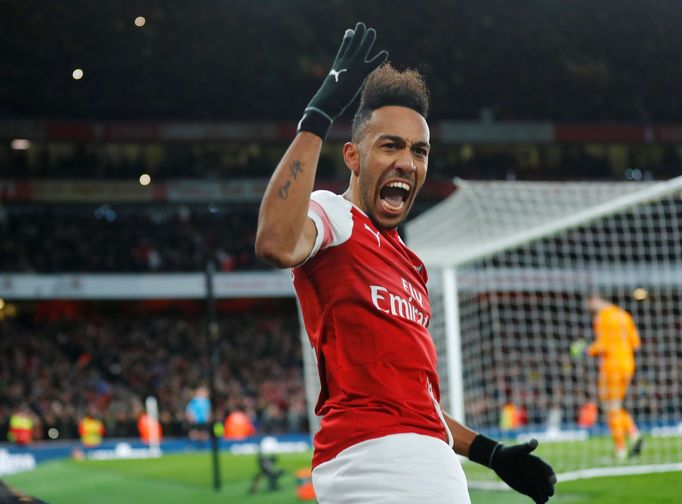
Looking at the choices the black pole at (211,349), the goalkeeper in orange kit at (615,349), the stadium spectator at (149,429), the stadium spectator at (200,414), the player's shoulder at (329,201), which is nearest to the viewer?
the player's shoulder at (329,201)

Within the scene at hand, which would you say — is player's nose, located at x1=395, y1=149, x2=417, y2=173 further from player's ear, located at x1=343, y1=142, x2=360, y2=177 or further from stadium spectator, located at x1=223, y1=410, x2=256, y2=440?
stadium spectator, located at x1=223, y1=410, x2=256, y2=440

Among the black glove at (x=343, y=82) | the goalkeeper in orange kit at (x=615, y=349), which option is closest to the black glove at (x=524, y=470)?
the black glove at (x=343, y=82)

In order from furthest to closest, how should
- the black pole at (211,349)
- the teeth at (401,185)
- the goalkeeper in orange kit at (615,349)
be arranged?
1. the goalkeeper in orange kit at (615,349)
2. the black pole at (211,349)
3. the teeth at (401,185)

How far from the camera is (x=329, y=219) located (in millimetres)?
2303

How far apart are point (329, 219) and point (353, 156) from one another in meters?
0.29

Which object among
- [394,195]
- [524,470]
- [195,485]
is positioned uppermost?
[394,195]

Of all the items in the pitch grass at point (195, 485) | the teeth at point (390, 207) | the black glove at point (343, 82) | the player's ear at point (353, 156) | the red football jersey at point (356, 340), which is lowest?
the pitch grass at point (195, 485)

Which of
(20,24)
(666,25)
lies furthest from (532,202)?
(666,25)

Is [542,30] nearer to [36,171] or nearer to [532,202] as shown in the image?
[36,171]

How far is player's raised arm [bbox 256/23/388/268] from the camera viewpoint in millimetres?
2049

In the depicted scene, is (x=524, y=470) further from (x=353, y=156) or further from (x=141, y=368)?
(x=141, y=368)

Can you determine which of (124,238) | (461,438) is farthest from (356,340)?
(124,238)

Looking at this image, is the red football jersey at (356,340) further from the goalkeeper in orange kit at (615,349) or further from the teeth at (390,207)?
the goalkeeper in orange kit at (615,349)

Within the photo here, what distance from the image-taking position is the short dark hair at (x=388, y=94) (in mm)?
2521
